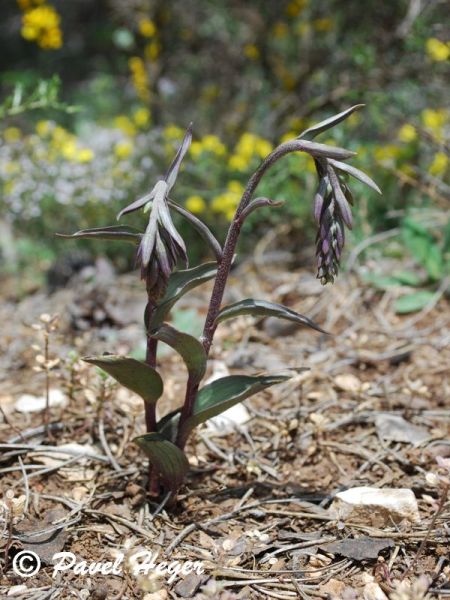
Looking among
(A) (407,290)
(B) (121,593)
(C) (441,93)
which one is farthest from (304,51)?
(B) (121,593)

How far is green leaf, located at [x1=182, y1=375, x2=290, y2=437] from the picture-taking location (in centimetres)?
178

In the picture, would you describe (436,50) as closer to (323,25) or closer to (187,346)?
(323,25)

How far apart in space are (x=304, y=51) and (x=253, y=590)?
496cm

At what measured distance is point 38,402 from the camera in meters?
2.58

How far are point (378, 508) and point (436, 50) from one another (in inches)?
142

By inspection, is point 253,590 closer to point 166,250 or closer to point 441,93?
point 166,250

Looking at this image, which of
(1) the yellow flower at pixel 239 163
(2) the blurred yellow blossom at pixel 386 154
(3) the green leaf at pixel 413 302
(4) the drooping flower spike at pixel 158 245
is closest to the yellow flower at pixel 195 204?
(1) the yellow flower at pixel 239 163

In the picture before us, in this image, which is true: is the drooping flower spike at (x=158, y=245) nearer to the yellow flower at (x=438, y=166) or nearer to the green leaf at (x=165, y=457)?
the green leaf at (x=165, y=457)

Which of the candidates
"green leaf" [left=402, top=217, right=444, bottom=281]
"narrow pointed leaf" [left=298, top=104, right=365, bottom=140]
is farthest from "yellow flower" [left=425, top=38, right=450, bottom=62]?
"narrow pointed leaf" [left=298, top=104, right=365, bottom=140]

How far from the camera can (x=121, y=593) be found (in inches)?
62.7

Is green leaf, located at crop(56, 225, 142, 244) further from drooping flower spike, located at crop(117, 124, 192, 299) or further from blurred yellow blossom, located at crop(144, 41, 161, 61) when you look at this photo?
blurred yellow blossom, located at crop(144, 41, 161, 61)

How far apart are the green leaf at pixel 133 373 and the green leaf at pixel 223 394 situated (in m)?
0.11
